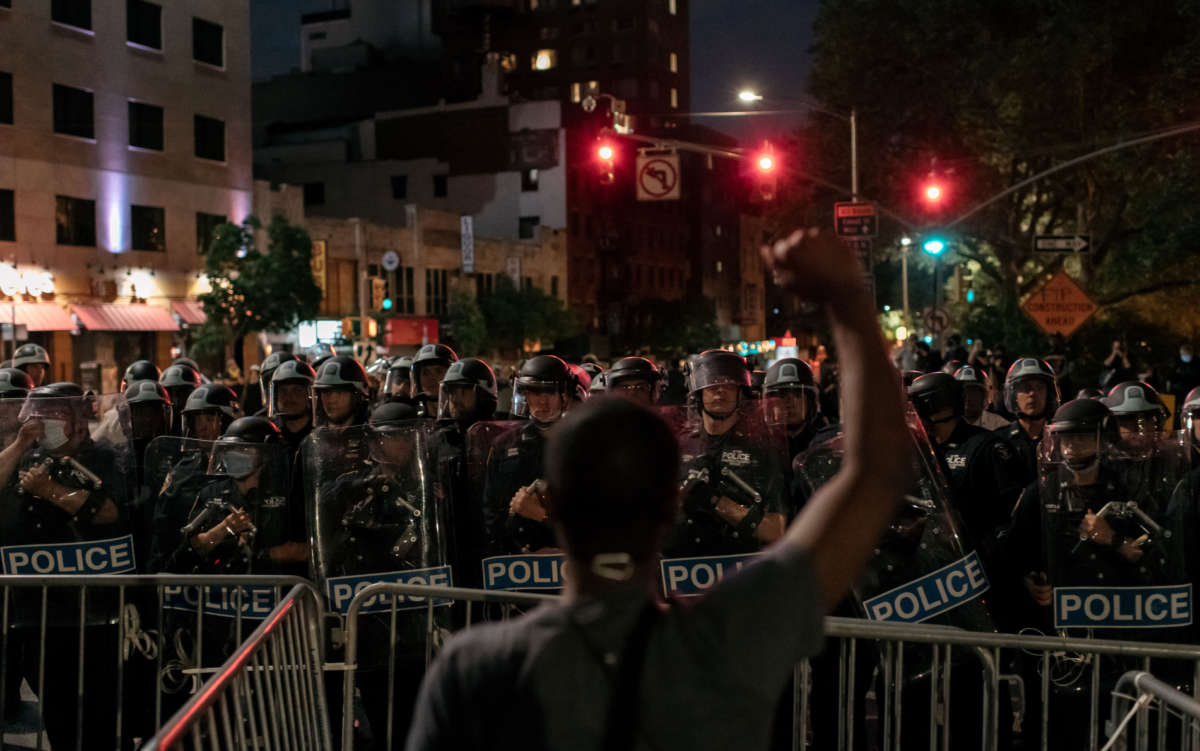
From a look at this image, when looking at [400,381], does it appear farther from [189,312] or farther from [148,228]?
[189,312]

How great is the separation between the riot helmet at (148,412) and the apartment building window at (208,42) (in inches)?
1485

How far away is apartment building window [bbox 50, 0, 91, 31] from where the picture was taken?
37625mm

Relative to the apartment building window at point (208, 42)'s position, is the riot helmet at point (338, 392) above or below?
below

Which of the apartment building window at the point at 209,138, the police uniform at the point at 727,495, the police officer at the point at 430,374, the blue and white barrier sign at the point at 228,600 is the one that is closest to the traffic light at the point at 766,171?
the police officer at the point at 430,374

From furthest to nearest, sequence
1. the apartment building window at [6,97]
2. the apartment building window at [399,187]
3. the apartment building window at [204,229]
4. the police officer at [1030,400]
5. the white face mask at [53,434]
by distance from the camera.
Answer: the apartment building window at [399,187], the apartment building window at [204,229], the apartment building window at [6,97], the police officer at [1030,400], the white face mask at [53,434]

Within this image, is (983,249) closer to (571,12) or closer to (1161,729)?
(1161,729)

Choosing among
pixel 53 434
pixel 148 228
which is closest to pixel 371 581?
pixel 53 434

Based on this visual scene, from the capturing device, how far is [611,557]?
Result: 6.76 feet

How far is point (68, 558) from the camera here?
624 cm

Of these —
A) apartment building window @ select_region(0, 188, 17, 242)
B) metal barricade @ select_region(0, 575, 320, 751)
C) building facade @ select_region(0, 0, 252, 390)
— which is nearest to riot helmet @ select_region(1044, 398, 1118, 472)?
metal barricade @ select_region(0, 575, 320, 751)

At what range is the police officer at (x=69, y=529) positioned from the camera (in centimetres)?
616

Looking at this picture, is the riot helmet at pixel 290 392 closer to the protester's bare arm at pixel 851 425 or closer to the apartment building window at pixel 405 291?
the protester's bare arm at pixel 851 425

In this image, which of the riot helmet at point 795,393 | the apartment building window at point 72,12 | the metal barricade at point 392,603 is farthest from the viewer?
the apartment building window at point 72,12

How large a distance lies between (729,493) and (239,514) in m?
2.34
